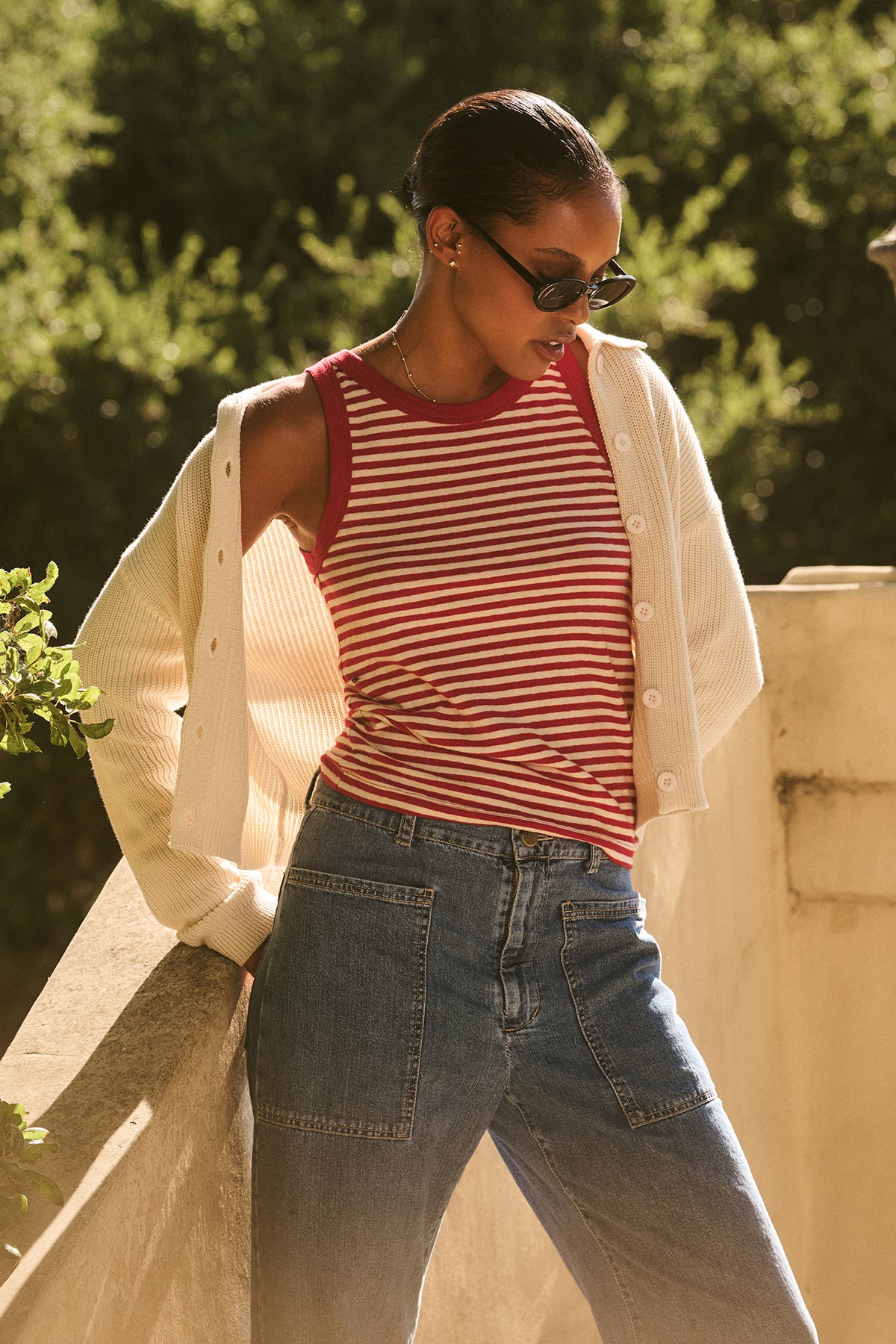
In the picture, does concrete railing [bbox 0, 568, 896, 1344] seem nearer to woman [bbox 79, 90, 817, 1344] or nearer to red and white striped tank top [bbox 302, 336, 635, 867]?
woman [bbox 79, 90, 817, 1344]

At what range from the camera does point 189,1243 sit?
1796 millimetres

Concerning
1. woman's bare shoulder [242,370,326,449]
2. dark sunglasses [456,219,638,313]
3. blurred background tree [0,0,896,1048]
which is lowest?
woman's bare shoulder [242,370,326,449]

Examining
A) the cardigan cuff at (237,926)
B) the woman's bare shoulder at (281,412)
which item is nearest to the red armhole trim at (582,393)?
the woman's bare shoulder at (281,412)

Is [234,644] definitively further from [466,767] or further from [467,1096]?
[467,1096]

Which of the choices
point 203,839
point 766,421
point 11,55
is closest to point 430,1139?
point 203,839

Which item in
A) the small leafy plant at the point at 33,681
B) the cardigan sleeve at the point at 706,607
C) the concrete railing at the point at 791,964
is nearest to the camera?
the small leafy plant at the point at 33,681

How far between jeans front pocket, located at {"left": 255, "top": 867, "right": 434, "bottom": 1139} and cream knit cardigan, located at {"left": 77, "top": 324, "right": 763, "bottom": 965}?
22 cm

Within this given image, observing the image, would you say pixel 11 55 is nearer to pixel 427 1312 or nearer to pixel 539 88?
pixel 539 88

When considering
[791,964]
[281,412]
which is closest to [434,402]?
[281,412]

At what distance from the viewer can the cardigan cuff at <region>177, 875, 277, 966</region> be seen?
193cm

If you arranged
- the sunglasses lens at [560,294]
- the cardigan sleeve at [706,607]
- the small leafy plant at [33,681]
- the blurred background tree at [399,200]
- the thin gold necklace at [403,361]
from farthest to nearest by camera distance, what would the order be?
the blurred background tree at [399,200] < the cardigan sleeve at [706,607] < the thin gold necklace at [403,361] < the sunglasses lens at [560,294] < the small leafy plant at [33,681]

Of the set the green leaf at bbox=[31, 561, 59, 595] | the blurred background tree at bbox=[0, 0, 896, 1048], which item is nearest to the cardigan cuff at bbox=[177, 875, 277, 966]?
the green leaf at bbox=[31, 561, 59, 595]

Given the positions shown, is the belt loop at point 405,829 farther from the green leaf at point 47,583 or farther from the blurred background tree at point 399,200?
the blurred background tree at point 399,200

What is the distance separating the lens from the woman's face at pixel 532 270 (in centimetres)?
176
